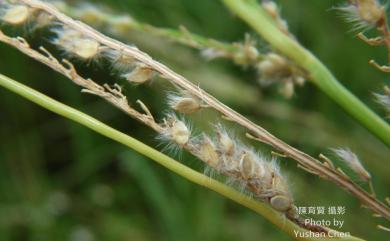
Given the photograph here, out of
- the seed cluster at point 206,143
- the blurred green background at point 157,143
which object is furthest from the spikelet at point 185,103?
the blurred green background at point 157,143

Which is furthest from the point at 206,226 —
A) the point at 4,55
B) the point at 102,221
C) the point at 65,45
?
the point at 65,45

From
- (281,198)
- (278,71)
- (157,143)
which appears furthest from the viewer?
(157,143)

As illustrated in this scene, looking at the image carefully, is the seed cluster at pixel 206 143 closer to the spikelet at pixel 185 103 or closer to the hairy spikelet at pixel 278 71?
the spikelet at pixel 185 103

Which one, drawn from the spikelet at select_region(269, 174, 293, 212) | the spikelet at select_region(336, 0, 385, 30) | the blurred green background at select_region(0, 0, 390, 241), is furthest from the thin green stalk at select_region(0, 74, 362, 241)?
the blurred green background at select_region(0, 0, 390, 241)

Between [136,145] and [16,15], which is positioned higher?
[16,15]

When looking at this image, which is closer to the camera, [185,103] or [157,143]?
[185,103]

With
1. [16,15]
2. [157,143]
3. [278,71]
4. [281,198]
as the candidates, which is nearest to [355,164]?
[281,198]

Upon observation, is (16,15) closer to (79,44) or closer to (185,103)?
(79,44)

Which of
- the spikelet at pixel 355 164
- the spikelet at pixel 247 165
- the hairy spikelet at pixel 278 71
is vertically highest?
the hairy spikelet at pixel 278 71

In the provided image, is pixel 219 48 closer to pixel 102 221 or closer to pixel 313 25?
pixel 313 25
